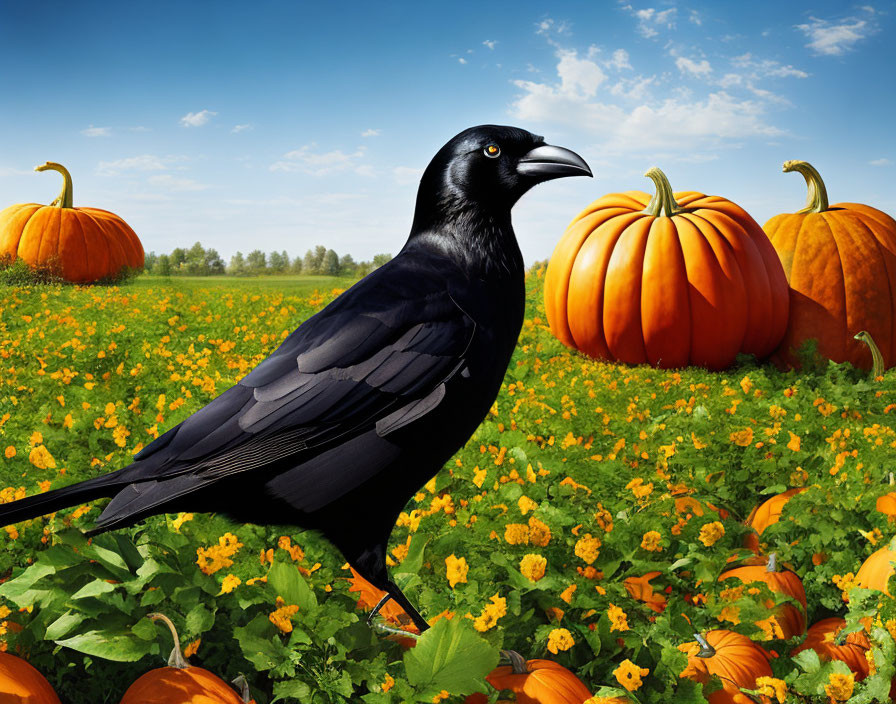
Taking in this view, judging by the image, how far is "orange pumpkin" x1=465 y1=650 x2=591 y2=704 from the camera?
5.71 ft

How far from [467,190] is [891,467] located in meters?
2.12

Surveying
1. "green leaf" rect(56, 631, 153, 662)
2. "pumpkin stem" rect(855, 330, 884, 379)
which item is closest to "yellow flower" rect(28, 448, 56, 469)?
"green leaf" rect(56, 631, 153, 662)

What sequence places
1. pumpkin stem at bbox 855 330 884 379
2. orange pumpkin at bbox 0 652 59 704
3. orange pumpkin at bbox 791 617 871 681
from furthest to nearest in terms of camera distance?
pumpkin stem at bbox 855 330 884 379 < orange pumpkin at bbox 791 617 871 681 < orange pumpkin at bbox 0 652 59 704

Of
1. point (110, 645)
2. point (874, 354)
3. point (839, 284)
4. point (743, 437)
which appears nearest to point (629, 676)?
point (110, 645)

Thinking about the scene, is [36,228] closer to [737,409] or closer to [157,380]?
[157,380]

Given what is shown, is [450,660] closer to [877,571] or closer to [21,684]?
[21,684]

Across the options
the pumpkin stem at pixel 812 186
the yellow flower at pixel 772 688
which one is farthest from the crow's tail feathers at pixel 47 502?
the pumpkin stem at pixel 812 186

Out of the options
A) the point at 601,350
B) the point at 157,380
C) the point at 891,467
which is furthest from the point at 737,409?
the point at 157,380

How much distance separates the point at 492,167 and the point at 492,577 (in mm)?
1167

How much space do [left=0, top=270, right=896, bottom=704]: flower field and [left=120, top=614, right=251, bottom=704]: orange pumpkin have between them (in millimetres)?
62

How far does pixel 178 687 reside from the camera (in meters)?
1.64

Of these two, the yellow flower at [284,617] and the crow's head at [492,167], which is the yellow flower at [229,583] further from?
the crow's head at [492,167]

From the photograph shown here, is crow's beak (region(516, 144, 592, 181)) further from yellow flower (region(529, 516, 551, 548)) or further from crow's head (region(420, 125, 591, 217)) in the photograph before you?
yellow flower (region(529, 516, 551, 548))

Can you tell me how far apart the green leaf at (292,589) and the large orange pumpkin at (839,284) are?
513cm
